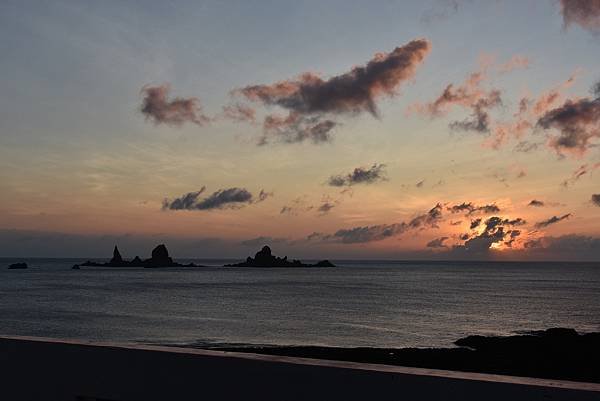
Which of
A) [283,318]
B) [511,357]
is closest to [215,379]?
[511,357]

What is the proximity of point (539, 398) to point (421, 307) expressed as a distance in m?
64.0

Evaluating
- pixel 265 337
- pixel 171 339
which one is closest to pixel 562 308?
pixel 265 337

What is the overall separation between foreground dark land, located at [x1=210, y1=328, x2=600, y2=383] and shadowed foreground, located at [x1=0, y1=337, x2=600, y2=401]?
20.8 m

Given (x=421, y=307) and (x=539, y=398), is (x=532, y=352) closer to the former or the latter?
(x=539, y=398)

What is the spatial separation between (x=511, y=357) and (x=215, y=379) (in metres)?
28.2

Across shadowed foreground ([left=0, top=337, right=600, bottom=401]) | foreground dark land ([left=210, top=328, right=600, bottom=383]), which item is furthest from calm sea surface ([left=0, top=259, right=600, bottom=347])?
shadowed foreground ([left=0, top=337, right=600, bottom=401])

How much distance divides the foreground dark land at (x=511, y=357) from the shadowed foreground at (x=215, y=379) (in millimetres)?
20807

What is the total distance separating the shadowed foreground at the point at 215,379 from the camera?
224 centimetres

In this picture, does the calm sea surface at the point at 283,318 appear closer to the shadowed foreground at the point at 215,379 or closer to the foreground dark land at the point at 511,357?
the foreground dark land at the point at 511,357

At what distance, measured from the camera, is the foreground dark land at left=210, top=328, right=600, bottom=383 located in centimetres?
2400

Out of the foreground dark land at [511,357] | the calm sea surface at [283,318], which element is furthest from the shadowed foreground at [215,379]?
the calm sea surface at [283,318]

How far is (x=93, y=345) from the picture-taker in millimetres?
3037

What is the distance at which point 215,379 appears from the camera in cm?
271

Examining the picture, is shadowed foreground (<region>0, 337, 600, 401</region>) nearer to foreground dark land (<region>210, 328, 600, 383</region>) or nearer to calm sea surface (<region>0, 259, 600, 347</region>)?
foreground dark land (<region>210, 328, 600, 383</region>)
